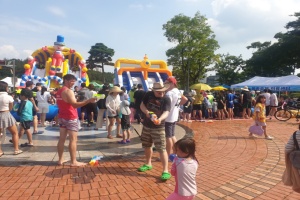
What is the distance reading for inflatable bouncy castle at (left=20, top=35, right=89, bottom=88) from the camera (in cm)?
1673

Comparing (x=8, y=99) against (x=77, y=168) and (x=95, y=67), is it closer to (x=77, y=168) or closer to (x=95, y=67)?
(x=77, y=168)

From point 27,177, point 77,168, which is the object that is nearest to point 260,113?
point 77,168

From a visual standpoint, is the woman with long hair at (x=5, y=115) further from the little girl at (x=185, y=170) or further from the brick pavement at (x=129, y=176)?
the little girl at (x=185, y=170)

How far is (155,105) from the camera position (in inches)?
164

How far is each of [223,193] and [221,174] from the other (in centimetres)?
78

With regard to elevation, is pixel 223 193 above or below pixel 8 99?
below

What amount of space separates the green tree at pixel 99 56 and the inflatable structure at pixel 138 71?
49199 millimetres

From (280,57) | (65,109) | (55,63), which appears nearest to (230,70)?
(280,57)

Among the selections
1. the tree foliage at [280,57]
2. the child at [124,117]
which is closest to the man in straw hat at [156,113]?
the child at [124,117]

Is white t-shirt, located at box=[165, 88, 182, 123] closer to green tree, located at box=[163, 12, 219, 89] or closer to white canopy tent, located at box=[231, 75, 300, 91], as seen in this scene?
white canopy tent, located at box=[231, 75, 300, 91]

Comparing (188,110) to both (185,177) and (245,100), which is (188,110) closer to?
(245,100)

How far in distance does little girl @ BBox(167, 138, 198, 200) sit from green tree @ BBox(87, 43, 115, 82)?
6334 centimetres

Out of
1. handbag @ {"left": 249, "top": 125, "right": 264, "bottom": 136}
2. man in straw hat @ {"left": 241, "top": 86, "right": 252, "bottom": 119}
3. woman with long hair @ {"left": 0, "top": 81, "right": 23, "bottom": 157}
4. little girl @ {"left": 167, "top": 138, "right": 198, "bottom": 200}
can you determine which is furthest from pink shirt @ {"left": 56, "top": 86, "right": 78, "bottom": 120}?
man in straw hat @ {"left": 241, "top": 86, "right": 252, "bottom": 119}

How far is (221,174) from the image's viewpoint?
13.9 ft
